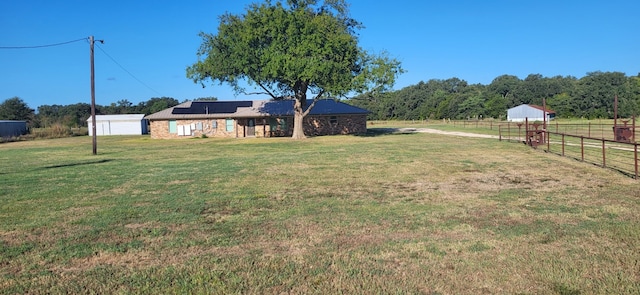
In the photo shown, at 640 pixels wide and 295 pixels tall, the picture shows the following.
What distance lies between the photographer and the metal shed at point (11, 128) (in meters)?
54.7

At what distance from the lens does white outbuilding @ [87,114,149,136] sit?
60594 mm

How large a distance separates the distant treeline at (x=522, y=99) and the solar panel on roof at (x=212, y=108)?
2329 centimetres

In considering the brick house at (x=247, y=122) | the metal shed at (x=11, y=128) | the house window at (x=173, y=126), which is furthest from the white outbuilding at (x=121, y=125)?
the house window at (x=173, y=126)

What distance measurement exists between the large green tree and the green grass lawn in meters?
21.0

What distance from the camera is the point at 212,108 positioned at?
4741cm

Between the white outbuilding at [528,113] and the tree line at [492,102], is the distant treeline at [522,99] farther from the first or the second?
the white outbuilding at [528,113]

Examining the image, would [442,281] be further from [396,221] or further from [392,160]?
[392,160]

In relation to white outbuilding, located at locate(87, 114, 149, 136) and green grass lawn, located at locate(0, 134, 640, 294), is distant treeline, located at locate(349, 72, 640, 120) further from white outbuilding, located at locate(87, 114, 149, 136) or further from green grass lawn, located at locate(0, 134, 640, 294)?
green grass lawn, located at locate(0, 134, 640, 294)

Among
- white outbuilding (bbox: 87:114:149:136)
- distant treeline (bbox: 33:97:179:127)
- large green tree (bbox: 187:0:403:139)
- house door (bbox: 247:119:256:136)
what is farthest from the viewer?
distant treeline (bbox: 33:97:179:127)

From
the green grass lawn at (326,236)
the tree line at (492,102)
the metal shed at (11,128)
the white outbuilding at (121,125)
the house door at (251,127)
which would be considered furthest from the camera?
the tree line at (492,102)

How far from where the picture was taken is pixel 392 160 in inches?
655

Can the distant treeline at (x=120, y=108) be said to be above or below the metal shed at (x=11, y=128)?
above

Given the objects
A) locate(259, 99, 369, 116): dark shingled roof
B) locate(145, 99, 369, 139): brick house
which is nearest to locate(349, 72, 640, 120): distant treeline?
locate(259, 99, 369, 116): dark shingled roof

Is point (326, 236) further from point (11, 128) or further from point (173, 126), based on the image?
point (11, 128)
